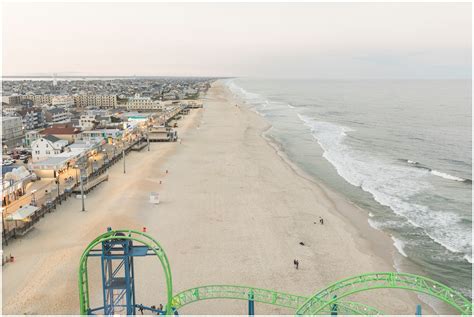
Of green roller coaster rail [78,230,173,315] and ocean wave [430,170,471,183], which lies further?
ocean wave [430,170,471,183]

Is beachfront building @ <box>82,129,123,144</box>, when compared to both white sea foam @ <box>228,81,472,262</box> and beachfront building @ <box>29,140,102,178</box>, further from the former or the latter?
white sea foam @ <box>228,81,472,262</box>

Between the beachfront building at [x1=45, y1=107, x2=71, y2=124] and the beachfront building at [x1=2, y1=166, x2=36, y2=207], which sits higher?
the beachfront building at [x1=45, y1=107, x2=71, y2=124]

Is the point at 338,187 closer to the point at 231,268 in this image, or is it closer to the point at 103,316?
the point at 231,268

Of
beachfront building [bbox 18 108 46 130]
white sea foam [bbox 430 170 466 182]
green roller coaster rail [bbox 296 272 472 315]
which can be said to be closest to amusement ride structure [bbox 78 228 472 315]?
green roller coaster rail [bbox 296 272 472 315]

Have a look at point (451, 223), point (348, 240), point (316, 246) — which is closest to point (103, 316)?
point (316, 246)

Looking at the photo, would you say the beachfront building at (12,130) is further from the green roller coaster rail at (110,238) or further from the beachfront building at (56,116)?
the green roller coaster rail at (110,238)
